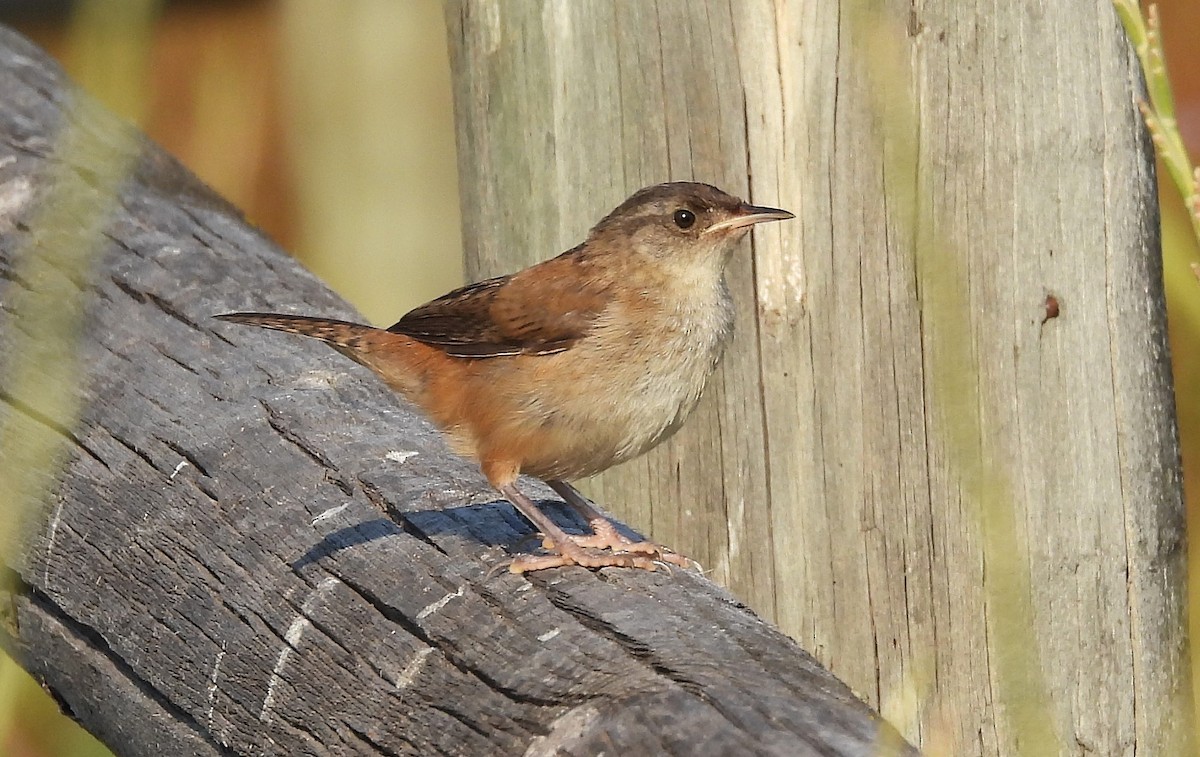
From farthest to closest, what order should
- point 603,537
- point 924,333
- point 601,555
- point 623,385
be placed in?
1. point 623,385
2. point 603,537
3. point 924,333
4. point 601,555

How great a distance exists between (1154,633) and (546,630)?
1582 mm

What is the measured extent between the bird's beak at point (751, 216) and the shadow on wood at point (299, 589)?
0.80m

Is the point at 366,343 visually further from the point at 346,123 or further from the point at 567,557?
the point at 346,123

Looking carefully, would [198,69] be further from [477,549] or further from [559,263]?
[477,549]

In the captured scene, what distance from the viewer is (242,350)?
11.9 ft

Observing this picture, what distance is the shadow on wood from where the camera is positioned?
205 centimetres

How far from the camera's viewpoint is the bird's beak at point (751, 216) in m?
3.37

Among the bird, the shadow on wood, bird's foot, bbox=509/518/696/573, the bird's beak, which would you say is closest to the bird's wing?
the bird

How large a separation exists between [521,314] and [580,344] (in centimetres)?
17

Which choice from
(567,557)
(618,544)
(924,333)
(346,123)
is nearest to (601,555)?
(567,557)

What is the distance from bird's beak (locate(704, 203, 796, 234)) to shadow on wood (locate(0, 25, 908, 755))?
80 cm

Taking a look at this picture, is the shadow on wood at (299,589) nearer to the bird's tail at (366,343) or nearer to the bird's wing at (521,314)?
the bird's tail at (366,343)

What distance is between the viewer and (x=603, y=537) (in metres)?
3.35

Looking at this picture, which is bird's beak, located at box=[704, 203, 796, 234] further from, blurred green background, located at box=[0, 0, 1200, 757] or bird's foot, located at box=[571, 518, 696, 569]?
blurred green background, located at box=[0, 0, 1200, 757]
